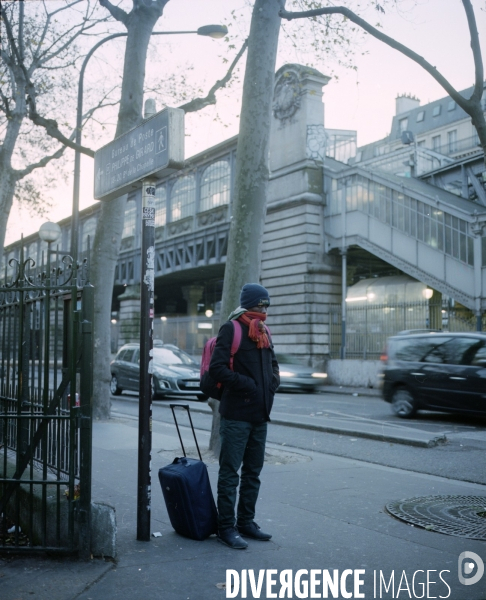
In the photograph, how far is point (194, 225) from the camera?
36750mm

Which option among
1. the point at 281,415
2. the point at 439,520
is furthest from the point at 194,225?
the point at 439,520

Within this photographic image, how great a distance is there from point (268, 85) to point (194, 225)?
91.3 feet

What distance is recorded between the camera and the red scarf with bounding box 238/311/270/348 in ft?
16.5

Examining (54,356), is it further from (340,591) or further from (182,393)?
(182,393)

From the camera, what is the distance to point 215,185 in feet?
117

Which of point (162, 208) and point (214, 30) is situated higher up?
point (162, 208)

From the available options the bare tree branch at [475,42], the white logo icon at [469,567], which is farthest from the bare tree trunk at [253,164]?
the white logo icon at [469,567]

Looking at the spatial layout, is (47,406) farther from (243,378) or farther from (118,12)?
(118,12)

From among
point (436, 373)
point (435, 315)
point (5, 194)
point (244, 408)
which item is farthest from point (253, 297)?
point (435, 315)

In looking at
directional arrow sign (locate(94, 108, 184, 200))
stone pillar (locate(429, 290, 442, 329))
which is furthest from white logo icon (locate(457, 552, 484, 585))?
stone pillar (locate(429, 290, 442, 329))

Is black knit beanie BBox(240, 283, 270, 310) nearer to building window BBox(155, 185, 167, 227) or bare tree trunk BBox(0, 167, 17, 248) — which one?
bare tree trunk BBox(0, 167, 17, 248)

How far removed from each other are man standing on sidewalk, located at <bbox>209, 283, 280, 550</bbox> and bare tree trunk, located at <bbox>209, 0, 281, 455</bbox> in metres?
3.74

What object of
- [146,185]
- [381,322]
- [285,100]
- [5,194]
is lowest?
[381,322]

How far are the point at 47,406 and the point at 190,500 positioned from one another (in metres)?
1.22
